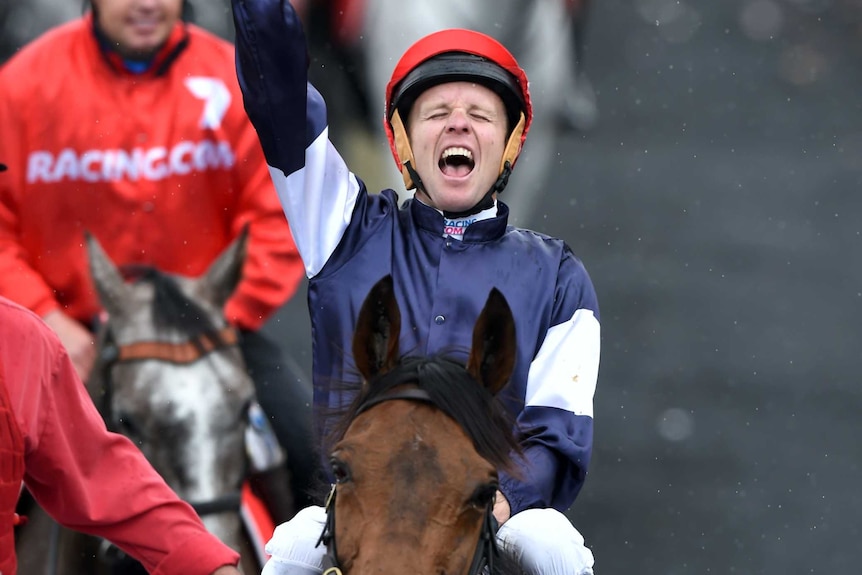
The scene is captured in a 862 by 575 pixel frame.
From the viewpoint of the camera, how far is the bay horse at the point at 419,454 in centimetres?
208

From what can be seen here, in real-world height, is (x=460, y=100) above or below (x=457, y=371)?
above

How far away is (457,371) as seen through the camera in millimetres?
2316

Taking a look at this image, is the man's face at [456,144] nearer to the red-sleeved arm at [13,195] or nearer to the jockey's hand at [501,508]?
the jockey's hand at [501,508]

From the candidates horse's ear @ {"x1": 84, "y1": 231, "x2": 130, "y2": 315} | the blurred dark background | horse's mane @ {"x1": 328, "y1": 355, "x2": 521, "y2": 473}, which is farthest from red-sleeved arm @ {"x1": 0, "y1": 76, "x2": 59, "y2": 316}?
horse's mane @ {"x1": 328, "y1": 355, "x2": 521, "y2": 473}

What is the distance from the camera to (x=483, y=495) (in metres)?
2.19

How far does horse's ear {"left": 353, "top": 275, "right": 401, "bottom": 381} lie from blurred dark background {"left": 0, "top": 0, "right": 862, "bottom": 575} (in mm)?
2692

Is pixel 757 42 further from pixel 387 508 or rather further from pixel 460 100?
pixel 387 508

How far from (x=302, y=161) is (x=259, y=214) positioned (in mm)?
1918

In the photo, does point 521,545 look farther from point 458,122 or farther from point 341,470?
point 458,122

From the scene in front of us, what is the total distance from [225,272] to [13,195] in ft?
2.43

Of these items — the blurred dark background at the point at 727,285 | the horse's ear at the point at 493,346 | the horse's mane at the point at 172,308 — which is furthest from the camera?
the blurred dark background at the point at 727,285

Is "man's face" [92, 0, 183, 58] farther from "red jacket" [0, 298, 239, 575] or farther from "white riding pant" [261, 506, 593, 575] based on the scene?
"white riding pant" [261, 506, 593, 575]

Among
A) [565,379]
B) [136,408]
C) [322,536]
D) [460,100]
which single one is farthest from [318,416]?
[136,408]

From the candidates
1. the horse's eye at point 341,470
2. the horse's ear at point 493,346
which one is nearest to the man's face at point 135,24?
the horse's ear at point 493,346
